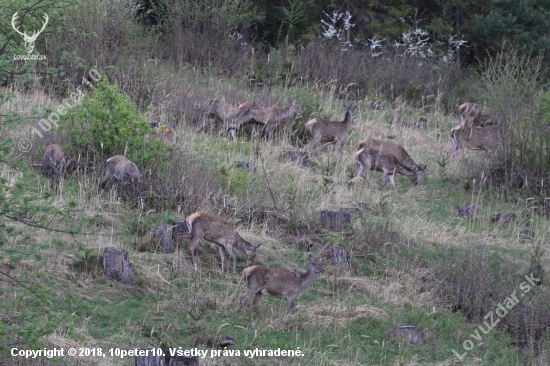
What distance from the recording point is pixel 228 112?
18438mm

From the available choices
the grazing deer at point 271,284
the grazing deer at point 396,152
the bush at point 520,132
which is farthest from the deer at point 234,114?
the grazing deer at point 271,284

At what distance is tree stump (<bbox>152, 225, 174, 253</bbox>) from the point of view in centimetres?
1173

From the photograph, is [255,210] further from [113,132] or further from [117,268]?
[117,268]

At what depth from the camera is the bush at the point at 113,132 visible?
46.2 feet

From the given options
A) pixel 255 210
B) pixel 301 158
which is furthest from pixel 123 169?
pixel 301 158

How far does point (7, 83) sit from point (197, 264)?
1020 cm

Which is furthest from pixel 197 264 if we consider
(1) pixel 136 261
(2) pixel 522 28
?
(2) pixel 522 28

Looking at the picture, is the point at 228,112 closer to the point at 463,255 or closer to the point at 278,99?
the point at 278,99

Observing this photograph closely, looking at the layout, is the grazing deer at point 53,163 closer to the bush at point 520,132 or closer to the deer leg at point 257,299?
the deer leg at point 257,299

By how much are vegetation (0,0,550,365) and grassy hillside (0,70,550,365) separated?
0.03 metres

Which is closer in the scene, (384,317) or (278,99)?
(384,317)

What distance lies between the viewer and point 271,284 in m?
10.2

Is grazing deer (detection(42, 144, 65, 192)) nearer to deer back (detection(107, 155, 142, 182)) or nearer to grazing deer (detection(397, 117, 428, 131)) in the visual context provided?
deer back (detection(107, 155, 142, 182))

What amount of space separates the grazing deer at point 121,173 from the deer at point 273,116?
526cm
